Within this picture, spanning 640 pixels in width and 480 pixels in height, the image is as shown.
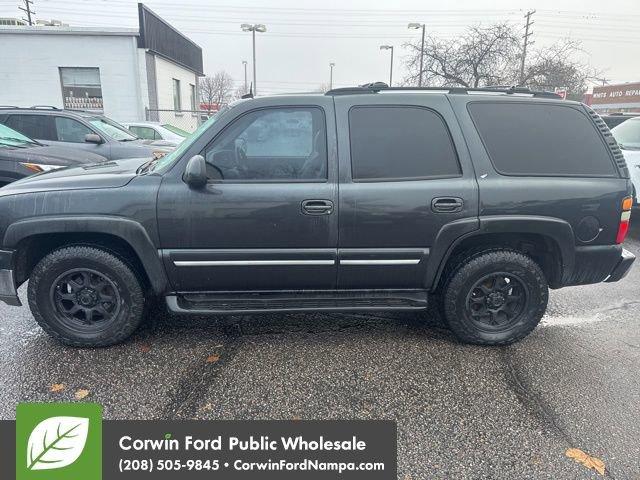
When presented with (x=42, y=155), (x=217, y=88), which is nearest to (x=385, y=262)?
(x=42, y=155)

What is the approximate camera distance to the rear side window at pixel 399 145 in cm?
300

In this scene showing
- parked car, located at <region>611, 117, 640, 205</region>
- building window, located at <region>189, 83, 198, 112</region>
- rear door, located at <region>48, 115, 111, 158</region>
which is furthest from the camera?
building window, located at <region>189, 83, 198, 112</region>

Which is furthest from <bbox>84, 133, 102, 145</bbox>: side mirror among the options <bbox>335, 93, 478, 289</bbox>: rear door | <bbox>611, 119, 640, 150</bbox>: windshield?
<bbox>611, 119, 640, 150</bbox>: windshield

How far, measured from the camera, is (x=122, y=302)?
10.2 ft

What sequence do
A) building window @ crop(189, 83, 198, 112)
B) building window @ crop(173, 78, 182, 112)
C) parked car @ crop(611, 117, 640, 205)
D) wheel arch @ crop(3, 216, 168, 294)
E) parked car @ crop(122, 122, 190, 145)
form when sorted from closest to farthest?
wheel arch @ crop(3, 216, 168, 294), parked car @ crop(611, 117, 640, 205), parked car @ crop(122, 122, 190, 145), building window @ crop(173, 78, 182, 112), building window @ crop(189, 83, 198, 112)

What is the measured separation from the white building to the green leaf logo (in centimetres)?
1526

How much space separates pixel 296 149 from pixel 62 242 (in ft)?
5.98

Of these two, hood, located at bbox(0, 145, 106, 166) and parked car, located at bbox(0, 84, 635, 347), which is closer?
parked car, located at bbox(0, 84, 635, 347)

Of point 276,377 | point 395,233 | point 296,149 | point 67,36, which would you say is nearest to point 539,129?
point 395,233

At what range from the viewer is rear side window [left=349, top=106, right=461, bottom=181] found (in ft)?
9.86

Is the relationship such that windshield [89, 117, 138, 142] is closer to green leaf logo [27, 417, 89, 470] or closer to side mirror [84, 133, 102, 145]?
side mirror [84, 133, 102, 145]

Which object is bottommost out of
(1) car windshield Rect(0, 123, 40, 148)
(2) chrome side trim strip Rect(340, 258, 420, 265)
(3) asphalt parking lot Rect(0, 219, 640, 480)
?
(3) asphalt parking lot Rect(0, 219, 640, 480)

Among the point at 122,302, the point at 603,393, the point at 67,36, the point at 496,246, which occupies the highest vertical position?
the point at 67,36

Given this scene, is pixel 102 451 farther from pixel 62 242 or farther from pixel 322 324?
pixel 322 324
